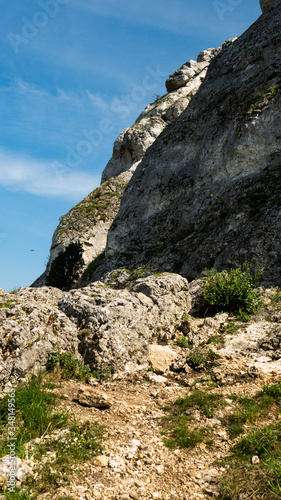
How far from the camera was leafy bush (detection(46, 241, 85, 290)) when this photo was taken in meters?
30.8

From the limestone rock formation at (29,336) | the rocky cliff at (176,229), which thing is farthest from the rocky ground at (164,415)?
the rocky cliff at (176,229)

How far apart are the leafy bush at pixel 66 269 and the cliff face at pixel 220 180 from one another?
5.33 m

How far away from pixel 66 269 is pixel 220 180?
17300mm

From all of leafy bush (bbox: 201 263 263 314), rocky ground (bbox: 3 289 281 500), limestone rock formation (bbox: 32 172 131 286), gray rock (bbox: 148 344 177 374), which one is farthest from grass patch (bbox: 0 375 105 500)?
limestone rock formation (bbox: 32 172 131 286)

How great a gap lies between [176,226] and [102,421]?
17.9m

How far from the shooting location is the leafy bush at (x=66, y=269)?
30.8 meters

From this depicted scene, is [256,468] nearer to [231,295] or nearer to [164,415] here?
[164,415]

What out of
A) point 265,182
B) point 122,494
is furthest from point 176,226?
point 122,494

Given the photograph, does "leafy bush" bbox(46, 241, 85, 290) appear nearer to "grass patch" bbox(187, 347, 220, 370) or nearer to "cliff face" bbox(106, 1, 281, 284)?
"cliff face" bbox(106, 1, 281, 284)

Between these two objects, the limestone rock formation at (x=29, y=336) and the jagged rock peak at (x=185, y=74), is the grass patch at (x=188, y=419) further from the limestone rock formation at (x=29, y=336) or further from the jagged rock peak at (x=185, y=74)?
the jagged rock peak at (x=185, y=74)

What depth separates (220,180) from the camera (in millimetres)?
20609

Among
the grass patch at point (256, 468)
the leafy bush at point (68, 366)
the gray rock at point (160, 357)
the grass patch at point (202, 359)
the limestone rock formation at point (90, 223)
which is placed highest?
the limestone rock formation at point (90, 223)

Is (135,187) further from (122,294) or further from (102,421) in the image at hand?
(102,421)

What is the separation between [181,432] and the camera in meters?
5.52
